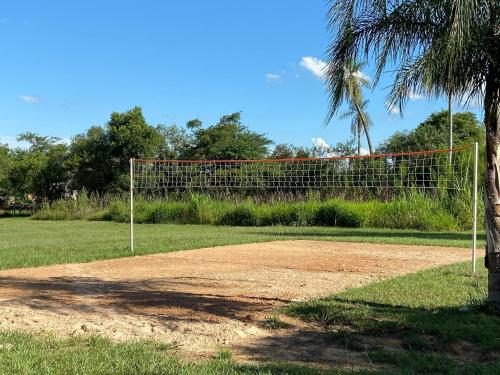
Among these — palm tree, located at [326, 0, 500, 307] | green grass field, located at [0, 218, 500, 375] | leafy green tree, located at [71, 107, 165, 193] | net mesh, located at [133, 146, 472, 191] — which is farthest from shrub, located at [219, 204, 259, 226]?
palm tree, located at [326, 0, 500, 307]

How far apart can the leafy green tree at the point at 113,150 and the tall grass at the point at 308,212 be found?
316 inches

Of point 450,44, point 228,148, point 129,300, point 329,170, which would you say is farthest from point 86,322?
point 228,148

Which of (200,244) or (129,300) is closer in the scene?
(129,300)

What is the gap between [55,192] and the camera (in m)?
39.5

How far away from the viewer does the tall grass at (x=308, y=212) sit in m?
19.1

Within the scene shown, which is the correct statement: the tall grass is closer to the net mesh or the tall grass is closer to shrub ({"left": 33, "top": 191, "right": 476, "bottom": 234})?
shrub ({"left": 33, "top": 191, "right": 476, "bottom": 234})

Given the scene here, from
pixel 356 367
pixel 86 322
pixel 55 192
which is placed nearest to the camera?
pixel 356 367

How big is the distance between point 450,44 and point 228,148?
36.1m

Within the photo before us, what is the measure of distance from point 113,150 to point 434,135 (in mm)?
21851

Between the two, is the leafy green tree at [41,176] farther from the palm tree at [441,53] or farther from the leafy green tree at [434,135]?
the palm tree at [441,53]

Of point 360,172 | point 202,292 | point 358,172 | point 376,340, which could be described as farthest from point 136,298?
point 358,172

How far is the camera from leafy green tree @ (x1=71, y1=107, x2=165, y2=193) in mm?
35469

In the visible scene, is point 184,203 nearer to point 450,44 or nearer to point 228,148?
point 228,148

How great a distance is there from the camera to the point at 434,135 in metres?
37.6
